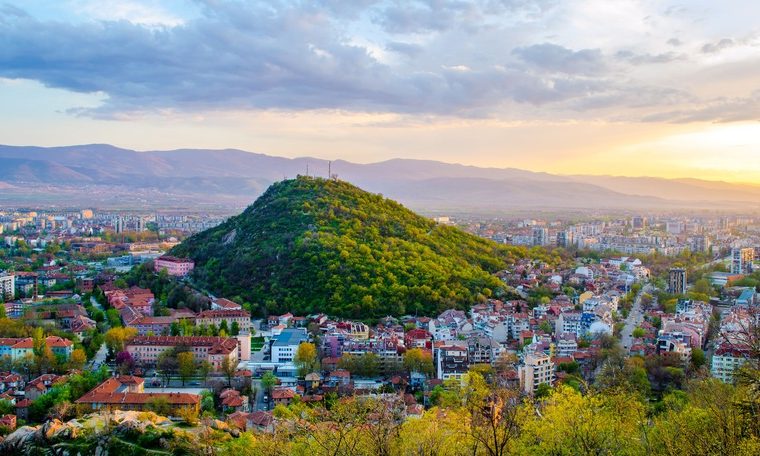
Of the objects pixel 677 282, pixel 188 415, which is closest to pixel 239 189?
pixel 677 282

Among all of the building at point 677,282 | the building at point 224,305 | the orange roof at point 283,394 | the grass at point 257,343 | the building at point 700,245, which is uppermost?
the building at point 700,245

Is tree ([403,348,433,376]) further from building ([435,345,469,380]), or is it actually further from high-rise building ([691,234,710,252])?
high-rise building ([691,234,710,252])

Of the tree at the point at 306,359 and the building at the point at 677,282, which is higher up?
the building at the point at 677,282

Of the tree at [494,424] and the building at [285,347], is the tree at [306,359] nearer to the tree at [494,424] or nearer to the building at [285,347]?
the building at [285,347]

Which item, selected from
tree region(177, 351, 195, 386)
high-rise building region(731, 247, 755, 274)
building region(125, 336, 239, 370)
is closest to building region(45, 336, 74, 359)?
building region(125, 336, 239, 370)

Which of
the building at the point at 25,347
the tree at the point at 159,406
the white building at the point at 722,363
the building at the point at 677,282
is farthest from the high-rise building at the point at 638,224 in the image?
the tree at the point at 159,406

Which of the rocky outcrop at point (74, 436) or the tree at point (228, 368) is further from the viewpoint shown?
the tree at point (228, 368)

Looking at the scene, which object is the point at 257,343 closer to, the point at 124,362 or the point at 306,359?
the point at 306,359
